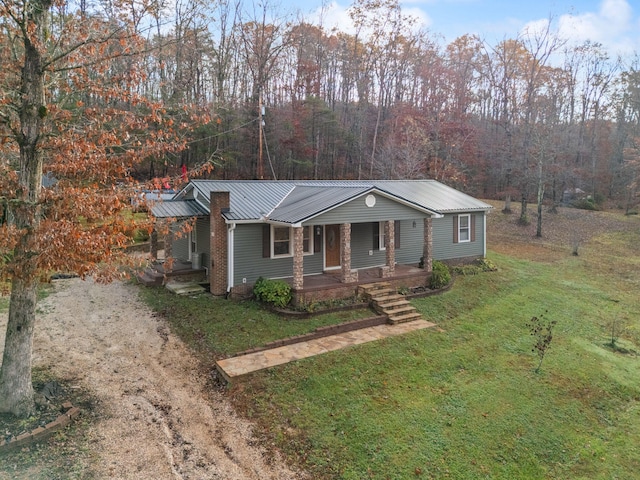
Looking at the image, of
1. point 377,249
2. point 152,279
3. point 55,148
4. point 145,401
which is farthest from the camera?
point 377,249

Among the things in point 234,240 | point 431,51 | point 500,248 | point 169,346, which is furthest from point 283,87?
point 169,346

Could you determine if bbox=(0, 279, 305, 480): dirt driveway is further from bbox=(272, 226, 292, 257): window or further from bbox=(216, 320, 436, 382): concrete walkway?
bbox=(272, 226, 292, 257): window

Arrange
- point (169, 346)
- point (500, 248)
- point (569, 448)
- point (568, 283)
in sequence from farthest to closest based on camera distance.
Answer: point (500, 248)
point (568, 283)
point (169, 346)
point (569, 448)

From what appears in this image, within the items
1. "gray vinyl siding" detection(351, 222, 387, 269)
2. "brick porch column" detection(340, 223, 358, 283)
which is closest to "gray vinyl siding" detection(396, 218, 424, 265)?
"gray vinyl siding" detection(351, 222, 387, 269)

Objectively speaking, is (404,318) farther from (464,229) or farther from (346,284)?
(464,229)

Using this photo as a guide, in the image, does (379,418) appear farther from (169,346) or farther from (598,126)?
(598,126)

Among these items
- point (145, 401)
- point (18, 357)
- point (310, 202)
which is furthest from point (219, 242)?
point (18, 357)

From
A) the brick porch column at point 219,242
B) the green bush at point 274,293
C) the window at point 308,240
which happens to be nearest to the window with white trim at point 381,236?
the window at point 308,240
